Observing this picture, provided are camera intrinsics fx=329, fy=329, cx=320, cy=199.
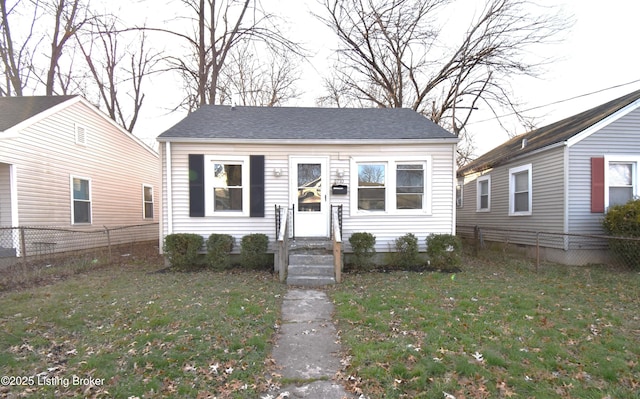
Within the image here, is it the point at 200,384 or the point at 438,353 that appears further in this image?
the point at 438,353

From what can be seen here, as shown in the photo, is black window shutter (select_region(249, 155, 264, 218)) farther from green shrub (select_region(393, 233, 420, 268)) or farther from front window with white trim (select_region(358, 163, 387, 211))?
green shrub (select_region(393, 233, 420, 268))

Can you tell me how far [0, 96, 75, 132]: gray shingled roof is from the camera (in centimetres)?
889

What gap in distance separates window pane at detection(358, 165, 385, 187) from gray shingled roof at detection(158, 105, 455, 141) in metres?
0.81

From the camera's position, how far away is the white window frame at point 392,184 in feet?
28.9

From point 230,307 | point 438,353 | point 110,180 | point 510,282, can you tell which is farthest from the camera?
point 110,180

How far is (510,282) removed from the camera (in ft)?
22.6

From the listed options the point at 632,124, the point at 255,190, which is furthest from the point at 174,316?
the point at 632,124

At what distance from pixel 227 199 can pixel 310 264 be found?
118 inches

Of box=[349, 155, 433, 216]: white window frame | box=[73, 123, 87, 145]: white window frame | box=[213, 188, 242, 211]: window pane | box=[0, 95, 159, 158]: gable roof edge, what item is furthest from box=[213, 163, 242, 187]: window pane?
box=[73, 123, 87, 145]: white window frame

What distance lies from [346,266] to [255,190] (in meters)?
3.10

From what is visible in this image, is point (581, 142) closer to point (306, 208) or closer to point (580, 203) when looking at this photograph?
point (580, 203)

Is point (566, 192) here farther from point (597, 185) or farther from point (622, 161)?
point (622, 161)

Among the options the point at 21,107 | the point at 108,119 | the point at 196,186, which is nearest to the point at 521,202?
the point at 196,186

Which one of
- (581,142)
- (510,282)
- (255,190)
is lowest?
(510,282)
